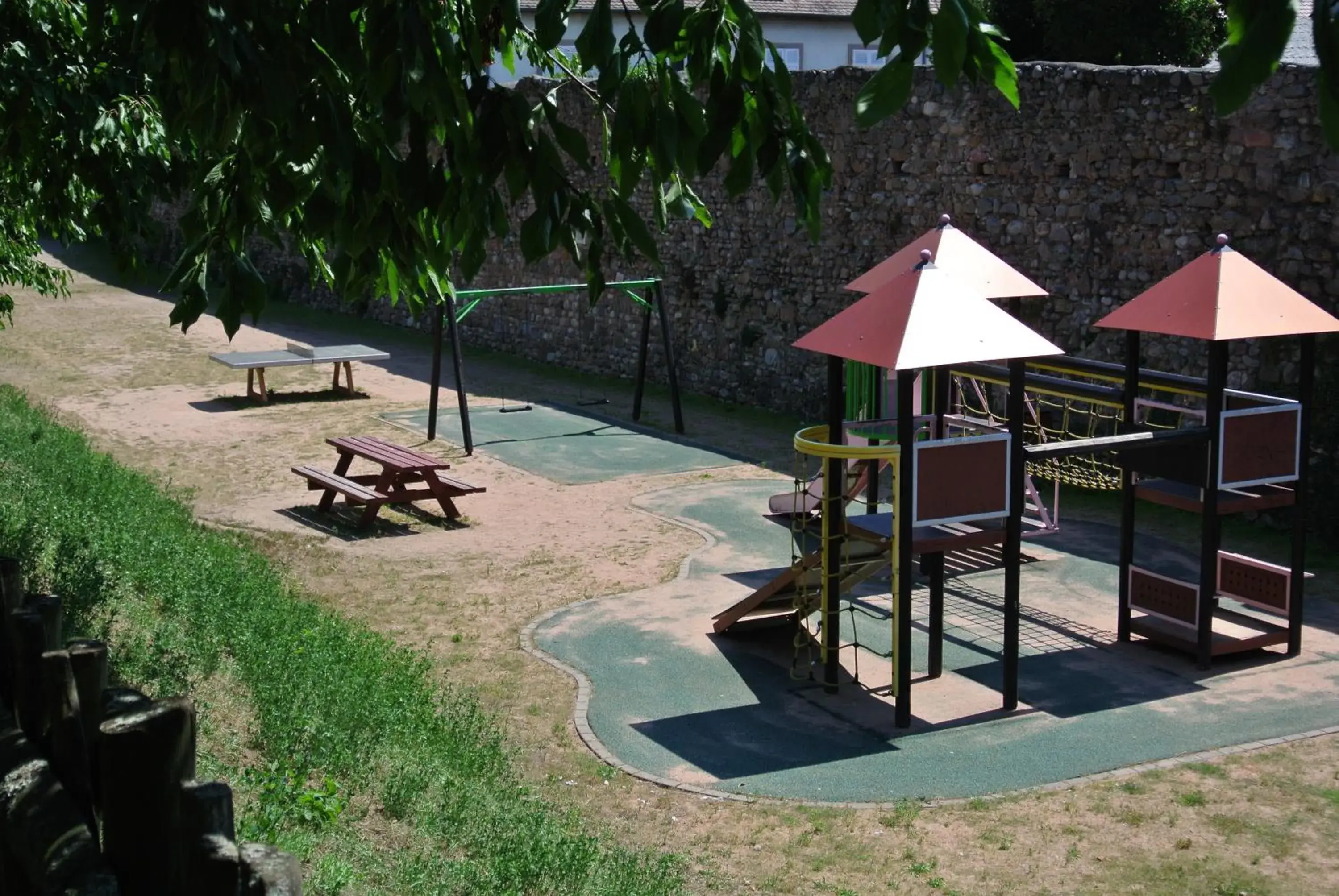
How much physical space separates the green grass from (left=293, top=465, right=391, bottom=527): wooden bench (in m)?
1.79

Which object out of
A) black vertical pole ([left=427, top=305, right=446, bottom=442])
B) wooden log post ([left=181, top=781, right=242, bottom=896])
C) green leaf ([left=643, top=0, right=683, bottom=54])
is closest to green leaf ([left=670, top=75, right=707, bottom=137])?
green leaf ([left=643, top=0, right=683, bottom=54])

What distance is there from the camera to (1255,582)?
924 centimetres

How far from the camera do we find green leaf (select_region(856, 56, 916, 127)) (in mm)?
3035

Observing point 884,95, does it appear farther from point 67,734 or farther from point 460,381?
point 460,381

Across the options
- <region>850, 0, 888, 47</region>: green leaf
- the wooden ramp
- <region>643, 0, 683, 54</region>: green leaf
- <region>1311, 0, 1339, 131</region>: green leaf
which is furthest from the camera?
the wooden ramp

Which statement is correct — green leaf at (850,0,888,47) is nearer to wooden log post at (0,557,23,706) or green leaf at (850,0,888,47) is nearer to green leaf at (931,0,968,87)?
green leaf at (931,0,968,87)

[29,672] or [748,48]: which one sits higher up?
[748,48]

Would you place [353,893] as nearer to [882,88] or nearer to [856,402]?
[882,88]

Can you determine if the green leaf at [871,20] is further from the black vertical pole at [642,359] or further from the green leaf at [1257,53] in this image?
the black vertical pole at [642,359]

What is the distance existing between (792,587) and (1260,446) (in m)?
2.85

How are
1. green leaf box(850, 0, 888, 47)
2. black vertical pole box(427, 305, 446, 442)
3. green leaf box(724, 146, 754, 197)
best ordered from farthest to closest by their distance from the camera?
1. black vertical pole box(427, 305, 446, 442)
2. green leaf box(724, 146, 754, 197)
3. green leaf box(850, 0, 888, 47)

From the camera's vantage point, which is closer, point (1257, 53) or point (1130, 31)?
point (1257, 53)

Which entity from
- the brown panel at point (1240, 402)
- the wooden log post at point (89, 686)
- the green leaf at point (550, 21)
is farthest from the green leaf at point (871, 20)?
the brown panel at point (1240, 402)

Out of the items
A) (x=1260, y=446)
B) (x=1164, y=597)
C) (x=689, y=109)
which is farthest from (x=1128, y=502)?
(x=689, y=109)
